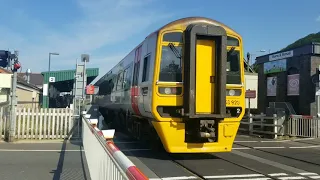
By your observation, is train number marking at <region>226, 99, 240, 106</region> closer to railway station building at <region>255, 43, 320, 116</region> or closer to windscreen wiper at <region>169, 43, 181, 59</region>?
windscreen wiper at <region>169, 43, 181, 59</region>

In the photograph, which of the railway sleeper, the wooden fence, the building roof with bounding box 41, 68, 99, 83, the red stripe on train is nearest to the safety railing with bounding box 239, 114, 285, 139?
the red stripe on train

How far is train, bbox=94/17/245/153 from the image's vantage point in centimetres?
1023

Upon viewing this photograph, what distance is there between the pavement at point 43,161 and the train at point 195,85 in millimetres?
2513

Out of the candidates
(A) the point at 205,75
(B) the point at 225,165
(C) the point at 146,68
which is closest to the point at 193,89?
(A) the point at 205,75

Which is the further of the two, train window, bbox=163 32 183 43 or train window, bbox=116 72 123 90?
train window, bbox=116 72 123 90

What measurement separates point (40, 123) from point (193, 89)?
7.58 meters

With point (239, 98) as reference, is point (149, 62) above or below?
above

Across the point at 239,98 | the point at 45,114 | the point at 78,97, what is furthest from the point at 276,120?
the point at 45,114

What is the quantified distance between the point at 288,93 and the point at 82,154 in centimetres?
1830

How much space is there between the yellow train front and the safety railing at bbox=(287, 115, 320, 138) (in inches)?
319

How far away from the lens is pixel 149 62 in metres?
11.2

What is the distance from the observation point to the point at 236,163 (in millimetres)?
10133

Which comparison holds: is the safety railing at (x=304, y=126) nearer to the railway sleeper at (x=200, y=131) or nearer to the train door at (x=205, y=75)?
the railway sleeper at (x=200, y=131)

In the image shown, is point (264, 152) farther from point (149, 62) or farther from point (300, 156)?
point (149, 62)
